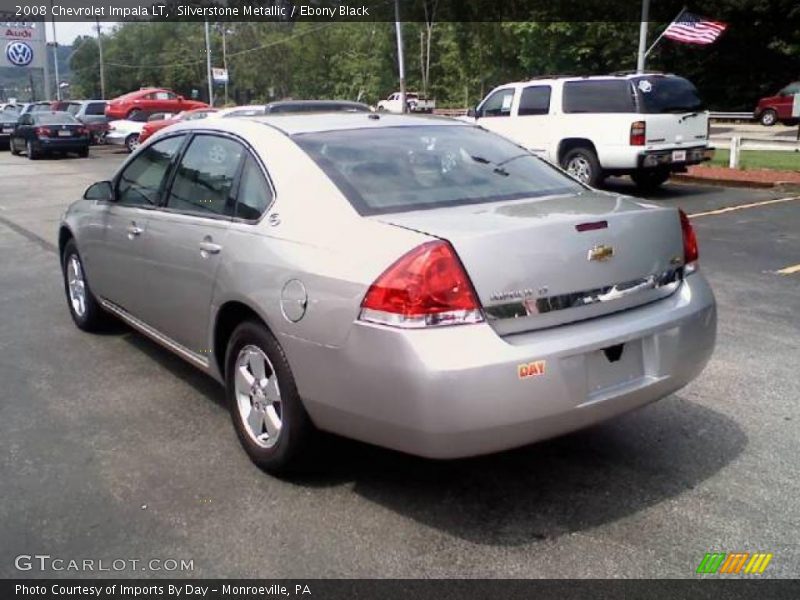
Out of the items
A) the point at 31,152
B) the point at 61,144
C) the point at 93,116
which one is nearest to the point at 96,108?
the point at 93,116

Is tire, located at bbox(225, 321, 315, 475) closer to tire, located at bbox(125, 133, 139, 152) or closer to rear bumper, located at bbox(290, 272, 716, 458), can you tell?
rear bumper, located at bbox(290, 272, 716, 458)

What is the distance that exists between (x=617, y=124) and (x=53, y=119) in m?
19.9

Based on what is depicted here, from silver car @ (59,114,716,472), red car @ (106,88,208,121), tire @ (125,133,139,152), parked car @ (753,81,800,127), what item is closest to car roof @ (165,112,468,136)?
silver car @ (59,114,716,472)

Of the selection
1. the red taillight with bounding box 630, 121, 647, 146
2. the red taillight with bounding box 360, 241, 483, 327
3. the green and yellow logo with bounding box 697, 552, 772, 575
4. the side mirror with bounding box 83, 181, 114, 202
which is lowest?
the green and yellow logo with bounding box 697, 552, 772, 575

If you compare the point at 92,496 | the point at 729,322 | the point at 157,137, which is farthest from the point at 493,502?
the point at 729,322

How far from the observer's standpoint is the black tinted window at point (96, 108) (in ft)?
103

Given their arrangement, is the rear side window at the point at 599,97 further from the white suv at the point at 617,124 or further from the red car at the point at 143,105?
the red car at the point at 143,105

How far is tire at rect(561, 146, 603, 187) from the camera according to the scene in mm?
13203

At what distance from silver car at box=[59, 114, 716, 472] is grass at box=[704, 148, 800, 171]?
1386cm

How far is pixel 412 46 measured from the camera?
64.4m

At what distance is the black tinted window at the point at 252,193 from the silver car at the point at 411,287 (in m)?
0.01

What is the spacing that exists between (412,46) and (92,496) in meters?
64.7

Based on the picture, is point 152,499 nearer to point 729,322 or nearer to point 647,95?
point 729,322

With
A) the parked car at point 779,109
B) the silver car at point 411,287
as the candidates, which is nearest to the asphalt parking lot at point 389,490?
the silver car at point 411,287
